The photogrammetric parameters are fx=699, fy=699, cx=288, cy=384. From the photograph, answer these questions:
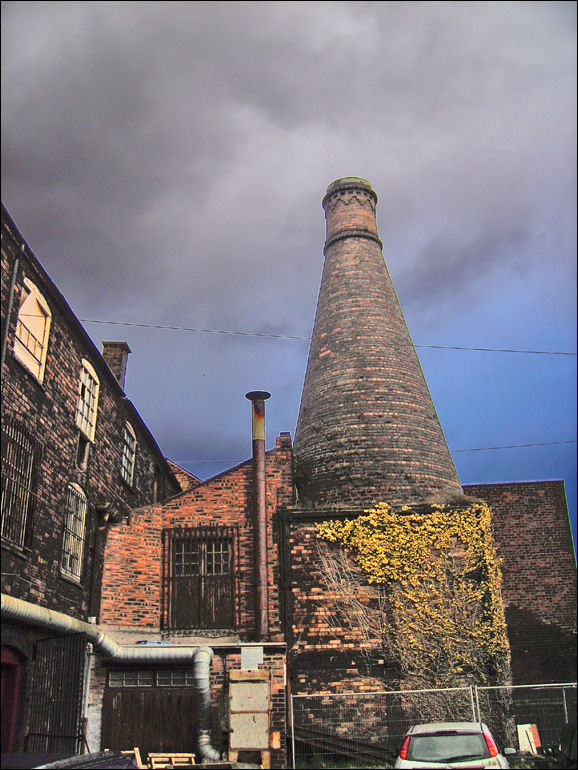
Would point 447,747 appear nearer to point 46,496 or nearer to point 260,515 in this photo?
point 260,515

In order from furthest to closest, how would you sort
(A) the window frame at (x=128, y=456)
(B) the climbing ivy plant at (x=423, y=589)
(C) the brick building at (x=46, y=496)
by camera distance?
(A) the window frame at (x=128, y=456) → (B) the climbing ivy plant at (x=423, y=589) → (C) the brick building at (x=46, y=496)

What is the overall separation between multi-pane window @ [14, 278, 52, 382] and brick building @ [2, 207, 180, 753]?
2 cm

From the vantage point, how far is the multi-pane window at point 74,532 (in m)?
13.0

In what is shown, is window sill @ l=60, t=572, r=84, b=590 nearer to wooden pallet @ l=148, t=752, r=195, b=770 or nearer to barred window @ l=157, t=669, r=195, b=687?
barred window @ l=157, t=669, r=195, b=687

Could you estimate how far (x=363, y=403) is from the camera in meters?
16.8

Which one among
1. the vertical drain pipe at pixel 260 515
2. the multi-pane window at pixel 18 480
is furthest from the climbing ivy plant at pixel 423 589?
the multi-pane window at pixel 18 480

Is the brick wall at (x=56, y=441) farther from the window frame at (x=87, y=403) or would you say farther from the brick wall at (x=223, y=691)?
the brick wall at (x=223, y=691)

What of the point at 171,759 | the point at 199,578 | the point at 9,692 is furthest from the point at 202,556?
the point at 9,692

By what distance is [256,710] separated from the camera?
41.1ft

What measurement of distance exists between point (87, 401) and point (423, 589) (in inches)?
313

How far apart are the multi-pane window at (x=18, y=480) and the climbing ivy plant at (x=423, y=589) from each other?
236 inches

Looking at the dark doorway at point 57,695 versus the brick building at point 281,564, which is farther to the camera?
the brick building at point 281,564

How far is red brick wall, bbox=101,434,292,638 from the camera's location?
1444 centimetres

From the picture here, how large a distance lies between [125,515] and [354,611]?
5.72 m
